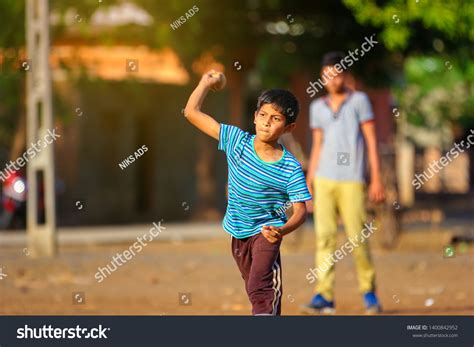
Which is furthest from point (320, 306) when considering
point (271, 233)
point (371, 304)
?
point (271, 233)

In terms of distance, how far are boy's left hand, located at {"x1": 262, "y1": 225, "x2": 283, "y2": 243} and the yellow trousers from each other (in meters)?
3.85

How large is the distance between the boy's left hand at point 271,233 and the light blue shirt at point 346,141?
3924 millimetres

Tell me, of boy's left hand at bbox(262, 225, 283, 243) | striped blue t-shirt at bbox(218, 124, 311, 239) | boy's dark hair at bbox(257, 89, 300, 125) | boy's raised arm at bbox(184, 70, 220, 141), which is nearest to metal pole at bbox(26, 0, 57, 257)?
striped blue t-shirt at bbox(218, 124, 311, 239)

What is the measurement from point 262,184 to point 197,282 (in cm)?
719

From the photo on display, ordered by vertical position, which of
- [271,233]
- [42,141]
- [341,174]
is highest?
[42,141]

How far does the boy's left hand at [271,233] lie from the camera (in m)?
7.47

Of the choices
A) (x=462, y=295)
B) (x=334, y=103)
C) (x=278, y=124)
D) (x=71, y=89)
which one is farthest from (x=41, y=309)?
(x=71, y=89)

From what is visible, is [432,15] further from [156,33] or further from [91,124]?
[91,124]

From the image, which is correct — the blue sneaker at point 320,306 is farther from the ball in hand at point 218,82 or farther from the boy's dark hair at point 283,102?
the ball in hand at point 218,82

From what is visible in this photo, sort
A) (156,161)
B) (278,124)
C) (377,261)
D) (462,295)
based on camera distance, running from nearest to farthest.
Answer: (278,124) → (462,295) → (377,261) → (156,161)

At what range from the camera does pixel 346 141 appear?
11375 millimetres

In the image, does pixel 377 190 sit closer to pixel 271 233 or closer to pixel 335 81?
pixel 335 81
